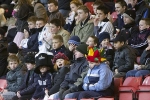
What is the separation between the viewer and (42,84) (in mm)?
13047

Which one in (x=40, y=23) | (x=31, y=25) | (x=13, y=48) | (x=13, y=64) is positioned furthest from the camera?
(x=31, y=25)

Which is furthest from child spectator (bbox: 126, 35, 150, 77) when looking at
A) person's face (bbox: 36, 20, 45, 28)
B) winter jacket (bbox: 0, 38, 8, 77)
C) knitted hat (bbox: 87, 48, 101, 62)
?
winter jacket (bbox: 0, 38, 8, 77)

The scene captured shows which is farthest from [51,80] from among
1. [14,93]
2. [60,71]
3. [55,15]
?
[55,15]

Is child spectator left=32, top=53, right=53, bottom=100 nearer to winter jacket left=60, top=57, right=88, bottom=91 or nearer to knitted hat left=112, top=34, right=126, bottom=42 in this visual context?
winter jacket left=60, top=57, right=88, bottom=91

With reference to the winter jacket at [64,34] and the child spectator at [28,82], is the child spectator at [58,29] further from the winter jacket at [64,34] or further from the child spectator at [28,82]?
the child spectator at [28,82]

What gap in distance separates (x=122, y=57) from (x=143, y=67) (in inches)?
26.6

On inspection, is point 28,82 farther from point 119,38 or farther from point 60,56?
point 119,38

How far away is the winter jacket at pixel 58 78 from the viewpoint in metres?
12.7

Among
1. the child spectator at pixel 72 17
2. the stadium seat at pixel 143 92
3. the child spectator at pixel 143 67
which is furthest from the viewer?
the child spectator at pixel 72 17

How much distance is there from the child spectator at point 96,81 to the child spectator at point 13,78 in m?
2.46

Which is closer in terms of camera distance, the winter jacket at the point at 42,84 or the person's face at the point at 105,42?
the winter jacket at the point at 42,84

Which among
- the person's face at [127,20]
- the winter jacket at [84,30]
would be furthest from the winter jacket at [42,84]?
the person's face at [127,20]

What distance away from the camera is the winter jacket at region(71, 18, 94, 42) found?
1481 centimetres

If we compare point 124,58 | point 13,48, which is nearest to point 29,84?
point 124,58
